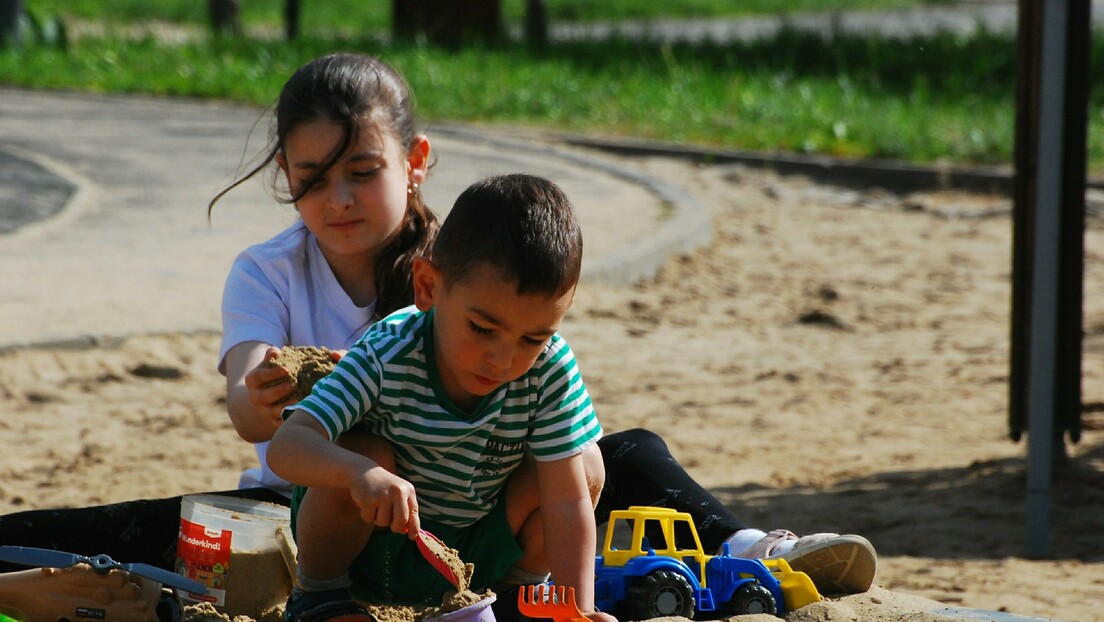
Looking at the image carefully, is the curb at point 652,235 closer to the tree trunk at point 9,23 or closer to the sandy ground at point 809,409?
the sandy ground at point 809,409

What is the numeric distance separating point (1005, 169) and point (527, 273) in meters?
7.72

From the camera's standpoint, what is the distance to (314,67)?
2883 millimetres

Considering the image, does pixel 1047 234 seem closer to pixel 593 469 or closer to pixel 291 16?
pixel 593 469

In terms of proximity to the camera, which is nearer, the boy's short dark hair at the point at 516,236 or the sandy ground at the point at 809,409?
the boy's short dark hair at the point at 516,236

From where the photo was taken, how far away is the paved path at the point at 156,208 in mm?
5586

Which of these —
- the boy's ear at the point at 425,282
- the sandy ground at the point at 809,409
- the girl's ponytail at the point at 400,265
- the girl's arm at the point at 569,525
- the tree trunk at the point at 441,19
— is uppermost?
the boy's ear at the point at 425,282

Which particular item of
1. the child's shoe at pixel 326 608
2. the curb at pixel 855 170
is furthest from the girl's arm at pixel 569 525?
the curb at pixel 855 170

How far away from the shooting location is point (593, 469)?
2.65 m

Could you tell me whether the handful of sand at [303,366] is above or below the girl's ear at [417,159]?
below

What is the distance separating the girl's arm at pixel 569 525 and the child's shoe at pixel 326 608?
1.08ft

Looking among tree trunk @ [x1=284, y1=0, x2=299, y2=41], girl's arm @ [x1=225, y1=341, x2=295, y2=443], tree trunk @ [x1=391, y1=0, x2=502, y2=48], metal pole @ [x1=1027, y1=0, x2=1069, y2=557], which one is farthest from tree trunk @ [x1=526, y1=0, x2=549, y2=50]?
girl's arm @ [x1=225, y1=341, x2=295, y2=443]

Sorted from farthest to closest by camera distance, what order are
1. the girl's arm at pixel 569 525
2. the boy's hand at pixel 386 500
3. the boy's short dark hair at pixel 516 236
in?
the girl's arm at pixel 569 525, the boy's short dark hair at pixel 516 236, the boy's hand at pixel 386 500

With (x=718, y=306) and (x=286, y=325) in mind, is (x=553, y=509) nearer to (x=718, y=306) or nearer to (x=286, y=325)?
(x=286, y=325)

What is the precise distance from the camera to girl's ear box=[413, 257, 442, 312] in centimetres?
239
